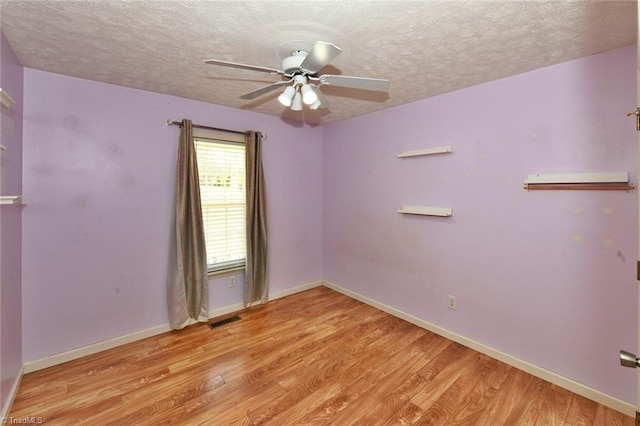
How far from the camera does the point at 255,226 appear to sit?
343cm

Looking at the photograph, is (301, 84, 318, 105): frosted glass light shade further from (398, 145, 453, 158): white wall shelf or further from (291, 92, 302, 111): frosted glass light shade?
(398, 145, 453, 158): white wall shelf

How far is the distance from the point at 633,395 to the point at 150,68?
4.17 m

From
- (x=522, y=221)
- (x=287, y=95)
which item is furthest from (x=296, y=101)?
(x=522, y=221)

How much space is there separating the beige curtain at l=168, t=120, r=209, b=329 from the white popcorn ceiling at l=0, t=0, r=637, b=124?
75cm

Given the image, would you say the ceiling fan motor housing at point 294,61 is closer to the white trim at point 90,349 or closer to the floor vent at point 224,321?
the floor vent at point 224,321

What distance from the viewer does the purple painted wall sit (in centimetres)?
180

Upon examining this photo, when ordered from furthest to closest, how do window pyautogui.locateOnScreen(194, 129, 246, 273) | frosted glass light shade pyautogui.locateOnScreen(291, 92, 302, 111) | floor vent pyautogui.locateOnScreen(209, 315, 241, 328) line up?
window pyautogui.locateOnScreen(194, 129, 246, 273) < floor vent pyautogui.locateOnScreen(209, 315, 241, 328) < frosted glass light shade pyautogui.locateOnScreen(291, 92, 302, 111)

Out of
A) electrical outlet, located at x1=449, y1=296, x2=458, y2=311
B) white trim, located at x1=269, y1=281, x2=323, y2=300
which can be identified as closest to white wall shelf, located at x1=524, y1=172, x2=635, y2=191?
electrical outlet, located at x1=449, y1=296, x2=458, y2=311

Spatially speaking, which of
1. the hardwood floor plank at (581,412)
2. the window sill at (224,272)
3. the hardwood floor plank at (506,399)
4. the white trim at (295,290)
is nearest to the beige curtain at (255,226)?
the window sill at (224,272)

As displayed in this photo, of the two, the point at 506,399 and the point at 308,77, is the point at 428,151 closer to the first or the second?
the point at 308,77

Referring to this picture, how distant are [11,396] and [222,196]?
7.30 feet

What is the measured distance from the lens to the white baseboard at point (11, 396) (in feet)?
5.76

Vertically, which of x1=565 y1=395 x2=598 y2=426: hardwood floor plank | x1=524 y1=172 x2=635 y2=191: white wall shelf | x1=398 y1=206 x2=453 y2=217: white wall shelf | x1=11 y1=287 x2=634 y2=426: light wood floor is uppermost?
x1=524 y1=172 x2=635 y2=191: white wall shelf

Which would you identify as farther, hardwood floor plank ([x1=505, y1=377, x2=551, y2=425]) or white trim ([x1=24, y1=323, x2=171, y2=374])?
white trim ([x1=24, y1=323, x2=171, y2=374])
